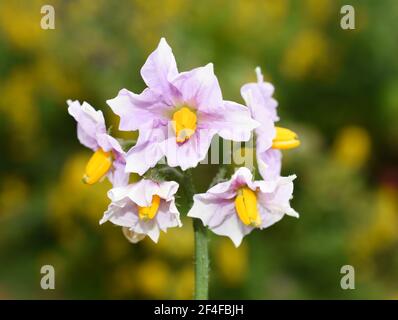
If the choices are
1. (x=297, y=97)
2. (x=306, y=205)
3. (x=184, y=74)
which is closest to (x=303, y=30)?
(x=297, y=97)

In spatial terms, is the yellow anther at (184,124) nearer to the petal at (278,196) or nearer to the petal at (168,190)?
the petal at (168,190)

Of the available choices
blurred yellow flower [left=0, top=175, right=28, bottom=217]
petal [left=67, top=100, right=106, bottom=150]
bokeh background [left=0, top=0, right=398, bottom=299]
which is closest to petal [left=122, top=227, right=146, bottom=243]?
petal [left=67, top=100, right=106, bottom=150]

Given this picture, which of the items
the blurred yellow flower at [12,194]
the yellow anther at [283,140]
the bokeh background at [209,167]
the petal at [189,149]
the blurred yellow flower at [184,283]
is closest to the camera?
the petal at [189,149]

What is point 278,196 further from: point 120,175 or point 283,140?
point 120,175

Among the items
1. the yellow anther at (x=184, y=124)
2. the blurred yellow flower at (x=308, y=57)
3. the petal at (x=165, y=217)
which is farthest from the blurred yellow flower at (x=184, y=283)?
the yellow anther at (x=184, y=124)

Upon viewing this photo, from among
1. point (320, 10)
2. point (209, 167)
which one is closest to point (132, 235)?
point (209, 167)

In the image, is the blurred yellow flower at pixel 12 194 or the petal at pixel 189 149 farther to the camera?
the blurred yellow flower at pixel 12 194

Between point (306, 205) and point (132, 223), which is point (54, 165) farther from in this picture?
point (132, 223)

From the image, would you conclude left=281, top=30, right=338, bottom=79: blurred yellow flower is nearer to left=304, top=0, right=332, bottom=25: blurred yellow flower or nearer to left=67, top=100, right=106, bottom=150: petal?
left=304, top=0, right=332, bottom=25: blurred yellow flower
